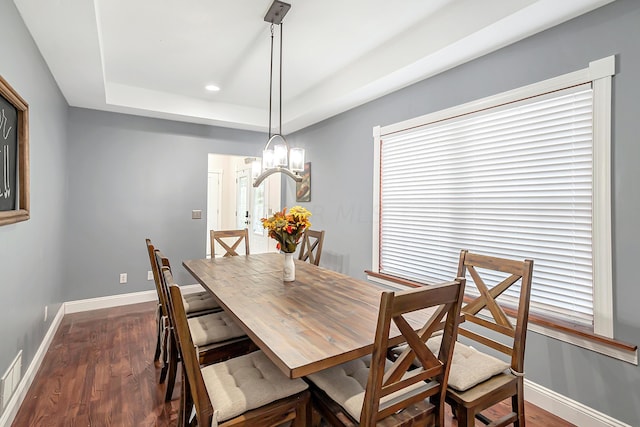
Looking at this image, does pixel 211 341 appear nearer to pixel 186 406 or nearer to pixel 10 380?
pixel 186 406

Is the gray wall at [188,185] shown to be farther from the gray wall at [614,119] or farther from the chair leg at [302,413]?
the chair leg at [302,413]

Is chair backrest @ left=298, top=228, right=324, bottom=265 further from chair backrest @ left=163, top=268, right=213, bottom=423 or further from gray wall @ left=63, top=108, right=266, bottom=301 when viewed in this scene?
chair backrest @ left=163, top=268, right=213, bottom=423

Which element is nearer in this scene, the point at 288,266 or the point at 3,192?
the point at 3,192

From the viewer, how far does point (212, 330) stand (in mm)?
1991

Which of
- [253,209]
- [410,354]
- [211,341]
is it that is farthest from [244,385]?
[253,209]

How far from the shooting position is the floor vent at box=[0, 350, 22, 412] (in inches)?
68.5

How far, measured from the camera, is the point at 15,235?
6.48 ft

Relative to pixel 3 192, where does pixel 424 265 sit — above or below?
below

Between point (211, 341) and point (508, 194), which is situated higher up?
point (508, 194)

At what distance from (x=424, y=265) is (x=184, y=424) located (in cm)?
221

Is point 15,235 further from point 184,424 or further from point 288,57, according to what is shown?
point 288,57

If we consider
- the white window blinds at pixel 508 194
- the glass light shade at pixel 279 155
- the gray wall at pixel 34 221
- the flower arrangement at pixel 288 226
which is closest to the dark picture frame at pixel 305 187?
the white window blinds at pixel 508 194

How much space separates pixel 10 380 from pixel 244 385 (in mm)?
1603

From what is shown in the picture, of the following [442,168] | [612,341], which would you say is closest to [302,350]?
[612,341]
